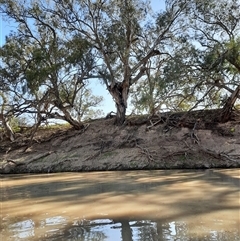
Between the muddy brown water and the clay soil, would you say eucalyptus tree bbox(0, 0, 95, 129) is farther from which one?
the muddy brown water

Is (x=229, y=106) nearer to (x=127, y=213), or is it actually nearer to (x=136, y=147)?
(x=136, y=147)

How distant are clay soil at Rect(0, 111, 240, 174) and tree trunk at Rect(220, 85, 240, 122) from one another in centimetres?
26

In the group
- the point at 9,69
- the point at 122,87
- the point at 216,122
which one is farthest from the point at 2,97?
the point at 216,122

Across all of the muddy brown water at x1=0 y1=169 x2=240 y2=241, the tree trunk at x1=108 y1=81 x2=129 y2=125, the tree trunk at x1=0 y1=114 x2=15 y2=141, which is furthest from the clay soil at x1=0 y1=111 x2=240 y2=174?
the muddy brown water at x1=0 y1=169 x2=240 y2=241

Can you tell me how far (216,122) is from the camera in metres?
13.2

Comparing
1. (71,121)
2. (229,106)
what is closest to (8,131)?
(71,121)

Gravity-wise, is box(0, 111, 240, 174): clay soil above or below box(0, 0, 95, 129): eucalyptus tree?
below

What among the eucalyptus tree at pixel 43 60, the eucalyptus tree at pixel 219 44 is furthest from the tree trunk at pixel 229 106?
the eucalyptus tree at pixel 43 60

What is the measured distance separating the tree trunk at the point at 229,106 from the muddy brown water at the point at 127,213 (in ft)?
19.6

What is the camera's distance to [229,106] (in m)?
12.8

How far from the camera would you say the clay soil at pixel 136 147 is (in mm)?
10992

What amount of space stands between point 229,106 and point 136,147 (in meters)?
3.95

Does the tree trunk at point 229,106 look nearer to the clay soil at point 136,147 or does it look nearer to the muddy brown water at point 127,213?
the clay soil at point 136,147

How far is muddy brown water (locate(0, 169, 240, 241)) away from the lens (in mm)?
3482
